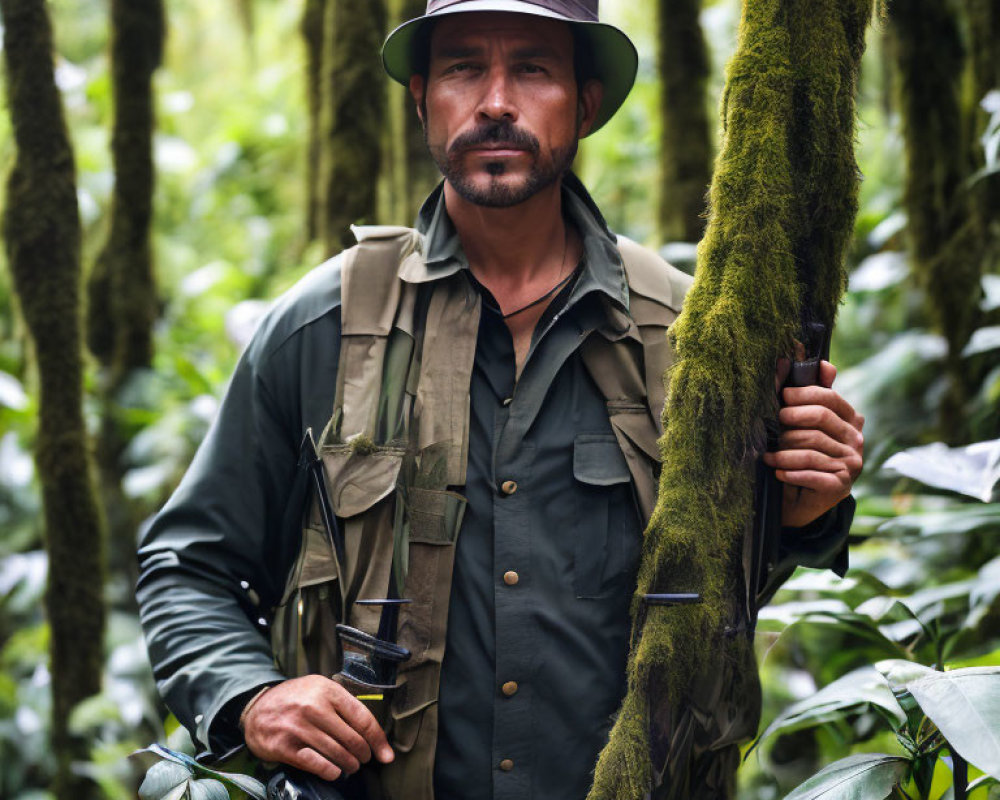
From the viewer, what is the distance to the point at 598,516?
215 cm

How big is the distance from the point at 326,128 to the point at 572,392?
2.36 metres

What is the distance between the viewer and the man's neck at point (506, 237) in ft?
7.91

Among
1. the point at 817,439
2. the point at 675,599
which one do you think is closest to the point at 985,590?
the point at 817,439

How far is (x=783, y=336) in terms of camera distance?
187 centimetres

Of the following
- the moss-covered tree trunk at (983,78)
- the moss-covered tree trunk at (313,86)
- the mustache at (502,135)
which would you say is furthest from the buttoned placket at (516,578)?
the moss-covered tree trunk at (313,86)

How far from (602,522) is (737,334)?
1.66ft

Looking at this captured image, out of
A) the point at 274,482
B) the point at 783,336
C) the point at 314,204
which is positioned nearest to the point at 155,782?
the point at 274,482

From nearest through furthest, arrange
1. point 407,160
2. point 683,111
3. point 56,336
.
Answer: point 56,336 < point 683,111 < point 407,160

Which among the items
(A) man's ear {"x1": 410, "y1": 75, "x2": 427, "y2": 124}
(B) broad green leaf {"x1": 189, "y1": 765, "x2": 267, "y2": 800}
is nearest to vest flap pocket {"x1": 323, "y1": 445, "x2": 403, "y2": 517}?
(B) broad green leaf {"x1": 189, "y1": 765, "x2": 267, "y2": 800}

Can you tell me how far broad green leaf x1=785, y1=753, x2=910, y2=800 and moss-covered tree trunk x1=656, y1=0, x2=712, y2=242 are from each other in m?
2.79

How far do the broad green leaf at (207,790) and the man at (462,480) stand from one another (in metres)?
0.18

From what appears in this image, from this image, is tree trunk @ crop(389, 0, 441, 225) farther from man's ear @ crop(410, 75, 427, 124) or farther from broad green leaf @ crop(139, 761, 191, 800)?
broad green leaf @ crop(139, 761, 191, 800)

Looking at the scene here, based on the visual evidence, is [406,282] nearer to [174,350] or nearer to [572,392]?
[572,392]

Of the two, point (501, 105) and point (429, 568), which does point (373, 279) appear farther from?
point (429, 568)
